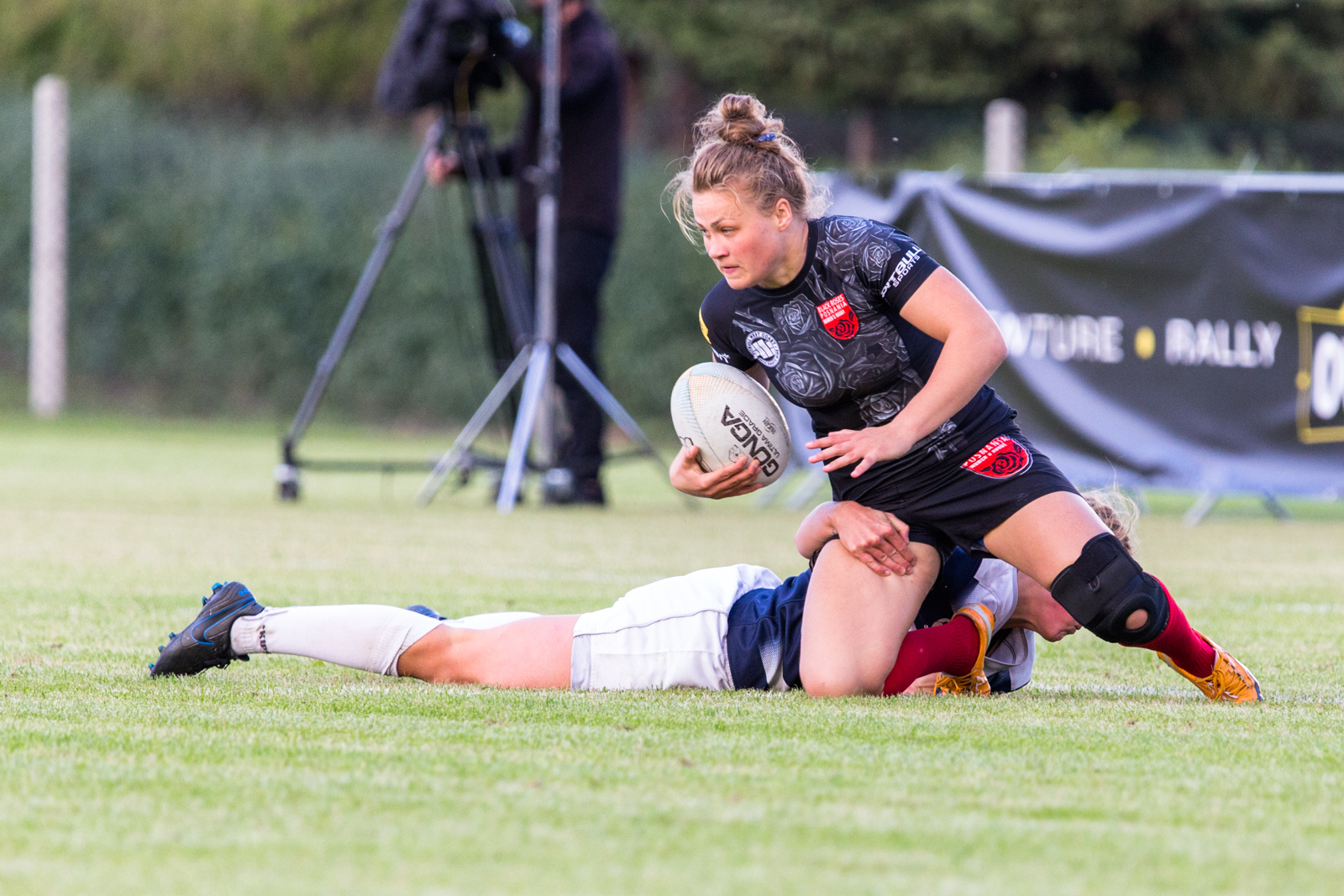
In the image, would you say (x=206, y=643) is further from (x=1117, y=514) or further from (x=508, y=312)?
(x=508, y=312)

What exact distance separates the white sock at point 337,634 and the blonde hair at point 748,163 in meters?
1.07

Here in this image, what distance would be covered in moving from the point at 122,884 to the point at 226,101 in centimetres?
2247

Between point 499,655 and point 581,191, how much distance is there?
213 inches

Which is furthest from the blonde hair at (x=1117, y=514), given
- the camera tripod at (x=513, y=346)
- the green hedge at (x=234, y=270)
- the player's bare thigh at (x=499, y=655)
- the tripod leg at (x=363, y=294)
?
the green hedge at (x=234, y=270)

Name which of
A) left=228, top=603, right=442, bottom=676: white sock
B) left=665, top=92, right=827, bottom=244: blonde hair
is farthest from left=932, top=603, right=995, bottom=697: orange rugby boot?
left=228, top=603, right=442, bottom=676: white sock

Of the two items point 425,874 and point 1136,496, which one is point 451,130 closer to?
point 1136,496

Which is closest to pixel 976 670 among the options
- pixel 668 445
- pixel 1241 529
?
pixel 1241 529

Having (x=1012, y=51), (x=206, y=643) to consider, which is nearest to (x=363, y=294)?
(x=206, y=643)

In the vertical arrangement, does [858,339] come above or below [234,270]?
below

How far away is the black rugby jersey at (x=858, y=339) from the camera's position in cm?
370

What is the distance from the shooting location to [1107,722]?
3.26m

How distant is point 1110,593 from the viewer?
3477mm

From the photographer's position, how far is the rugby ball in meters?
3.78

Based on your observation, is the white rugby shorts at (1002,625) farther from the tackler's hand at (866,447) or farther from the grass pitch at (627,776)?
the tackler's hand at (866,447)
